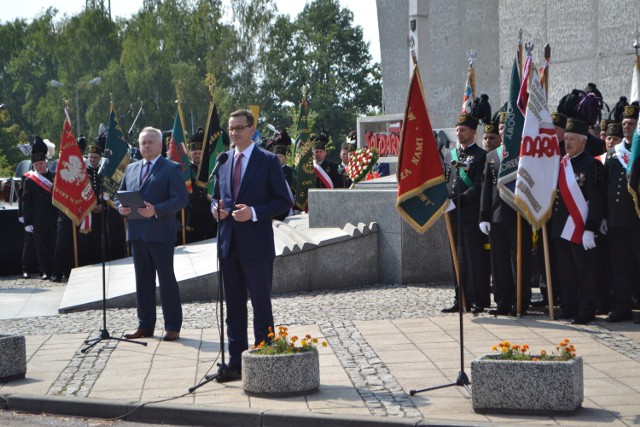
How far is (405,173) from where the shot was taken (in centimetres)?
1077

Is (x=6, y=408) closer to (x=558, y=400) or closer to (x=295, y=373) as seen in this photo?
(x=295, y=373)

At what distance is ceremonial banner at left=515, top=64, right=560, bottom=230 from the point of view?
431 inches

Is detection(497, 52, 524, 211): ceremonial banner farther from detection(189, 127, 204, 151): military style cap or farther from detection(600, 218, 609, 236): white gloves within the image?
detection(189, 127, 204, 151): military style cap

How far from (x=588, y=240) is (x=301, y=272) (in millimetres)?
4685

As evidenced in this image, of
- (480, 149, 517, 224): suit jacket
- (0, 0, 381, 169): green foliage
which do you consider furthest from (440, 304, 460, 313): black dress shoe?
(0, 0, 381, 169): green foliage

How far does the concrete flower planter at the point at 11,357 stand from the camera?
9.09 meters

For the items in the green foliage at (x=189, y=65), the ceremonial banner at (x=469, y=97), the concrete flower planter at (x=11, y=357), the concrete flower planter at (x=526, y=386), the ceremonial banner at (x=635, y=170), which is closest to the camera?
the concrete flower planter at (x=526, y=386)

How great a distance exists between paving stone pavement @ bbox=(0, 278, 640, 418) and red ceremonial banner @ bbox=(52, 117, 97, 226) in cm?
402

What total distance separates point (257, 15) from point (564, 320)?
60162 mm

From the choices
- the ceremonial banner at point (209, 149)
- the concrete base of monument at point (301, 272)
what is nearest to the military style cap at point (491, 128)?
the concrete base of monument at point (301, 272)

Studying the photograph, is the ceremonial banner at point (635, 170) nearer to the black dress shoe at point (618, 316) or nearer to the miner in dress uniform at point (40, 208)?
the black dress shoe at point (618, 316)

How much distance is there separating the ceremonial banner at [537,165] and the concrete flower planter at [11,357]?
195 inches

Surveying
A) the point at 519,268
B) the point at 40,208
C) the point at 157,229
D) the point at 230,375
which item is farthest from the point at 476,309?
the point at 40,208

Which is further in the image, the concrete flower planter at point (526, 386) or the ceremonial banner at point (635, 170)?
the ceremonial banner at point (635, 170)
